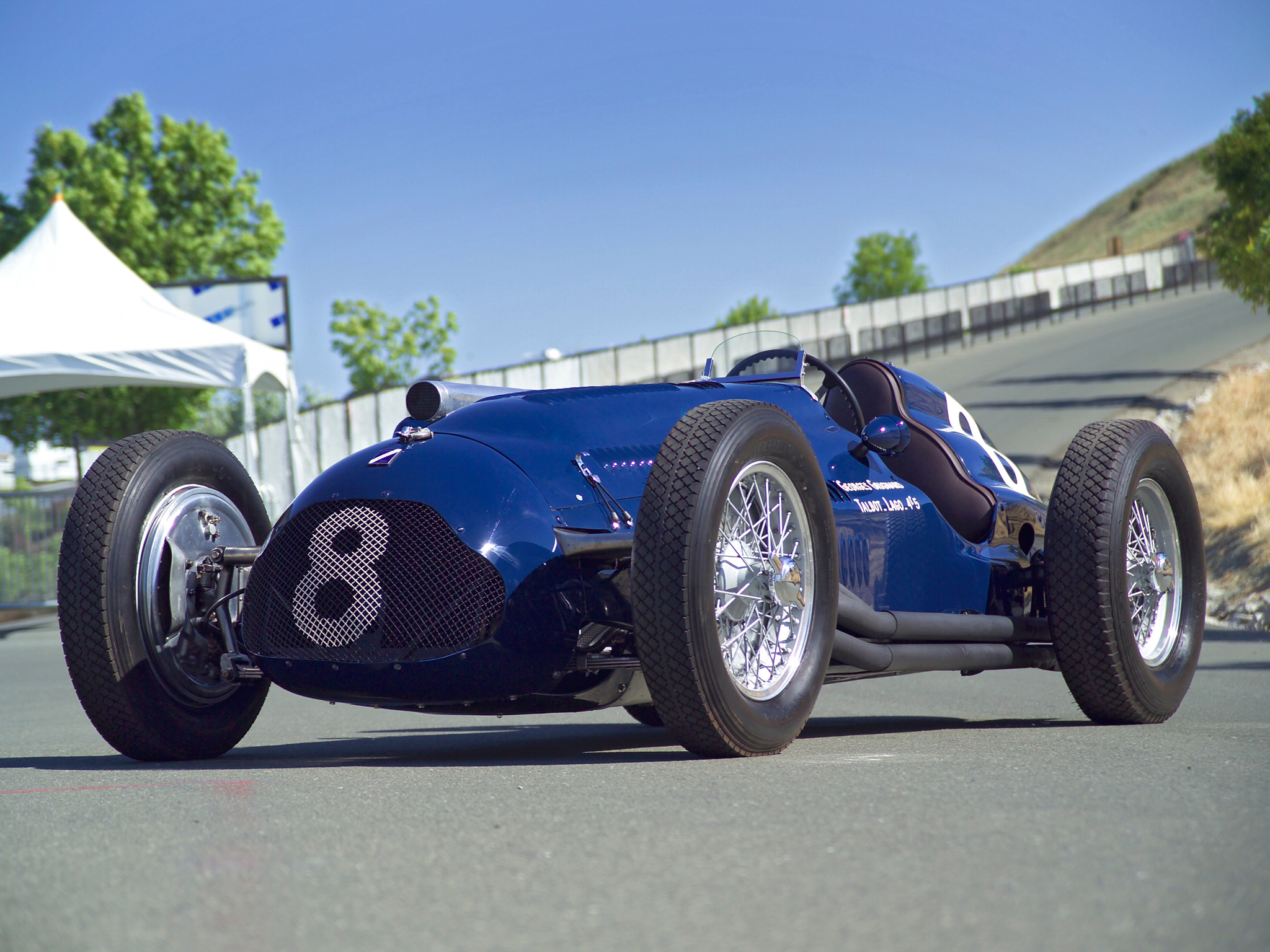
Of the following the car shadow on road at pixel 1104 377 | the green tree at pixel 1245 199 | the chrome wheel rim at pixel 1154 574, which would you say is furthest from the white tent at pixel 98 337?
the car shadow on road at pixel 1104 377

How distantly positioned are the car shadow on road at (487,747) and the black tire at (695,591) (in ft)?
0.80

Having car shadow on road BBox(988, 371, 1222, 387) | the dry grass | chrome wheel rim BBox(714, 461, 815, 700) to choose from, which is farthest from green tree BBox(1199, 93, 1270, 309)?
chrome wheel rim BBox(714, 461, 815, 700)

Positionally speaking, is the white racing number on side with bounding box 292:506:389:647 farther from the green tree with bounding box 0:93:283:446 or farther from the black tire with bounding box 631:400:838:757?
the green tree with bounding box 0:93:283:446

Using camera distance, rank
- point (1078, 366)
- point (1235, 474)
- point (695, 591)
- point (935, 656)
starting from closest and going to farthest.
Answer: point (695, 591) → point (935, 656) → point (1235, 474) → point (1078, 366)

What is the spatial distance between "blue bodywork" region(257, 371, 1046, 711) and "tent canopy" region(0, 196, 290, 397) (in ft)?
34.2

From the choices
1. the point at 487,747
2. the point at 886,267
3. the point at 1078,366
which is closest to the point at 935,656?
the point at 487,747

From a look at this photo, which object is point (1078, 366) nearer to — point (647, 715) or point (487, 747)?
point (647, 715)

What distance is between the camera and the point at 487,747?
200 inches

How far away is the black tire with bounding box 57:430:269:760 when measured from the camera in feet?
14.4

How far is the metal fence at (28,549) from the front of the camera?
15836mm

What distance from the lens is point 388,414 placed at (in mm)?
23938

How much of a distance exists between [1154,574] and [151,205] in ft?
93.2

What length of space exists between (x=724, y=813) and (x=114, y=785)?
1.85 meters

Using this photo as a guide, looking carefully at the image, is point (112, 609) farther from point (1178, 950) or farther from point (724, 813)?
point (1178, 950)
